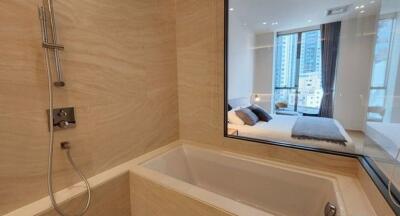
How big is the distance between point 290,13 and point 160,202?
3714 mm

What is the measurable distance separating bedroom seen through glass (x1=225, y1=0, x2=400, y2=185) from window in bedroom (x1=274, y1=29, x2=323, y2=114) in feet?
0.06

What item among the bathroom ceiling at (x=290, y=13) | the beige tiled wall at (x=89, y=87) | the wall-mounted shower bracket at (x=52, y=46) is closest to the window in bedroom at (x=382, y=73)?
the bathroom ceiling at (x=290, y=13)

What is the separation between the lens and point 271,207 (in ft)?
5.15

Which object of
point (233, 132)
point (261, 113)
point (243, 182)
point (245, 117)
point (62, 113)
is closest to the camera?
point (62, 113)

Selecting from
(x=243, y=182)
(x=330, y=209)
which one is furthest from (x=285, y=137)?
(x=330, y=209)

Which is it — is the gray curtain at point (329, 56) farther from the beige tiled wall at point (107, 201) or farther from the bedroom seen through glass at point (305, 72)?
the beige tiled wall at point (107, 201)

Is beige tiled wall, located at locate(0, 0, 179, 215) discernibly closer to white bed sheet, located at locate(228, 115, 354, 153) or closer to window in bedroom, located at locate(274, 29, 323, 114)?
white bed sheet, located at locate(228, 115, 354, 153)

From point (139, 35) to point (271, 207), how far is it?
189cm

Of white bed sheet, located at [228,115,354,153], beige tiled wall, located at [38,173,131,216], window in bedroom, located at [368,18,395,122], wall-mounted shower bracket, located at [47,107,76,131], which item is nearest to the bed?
white bed sheet, located at [228,115,354,153]

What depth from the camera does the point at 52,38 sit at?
41.1 inches

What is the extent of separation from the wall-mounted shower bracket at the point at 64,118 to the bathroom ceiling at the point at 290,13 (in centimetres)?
237

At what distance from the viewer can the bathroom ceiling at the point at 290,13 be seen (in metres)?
2.81

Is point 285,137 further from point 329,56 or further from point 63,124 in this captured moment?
point 329,56

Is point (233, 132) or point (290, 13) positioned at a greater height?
point (290, 13)
